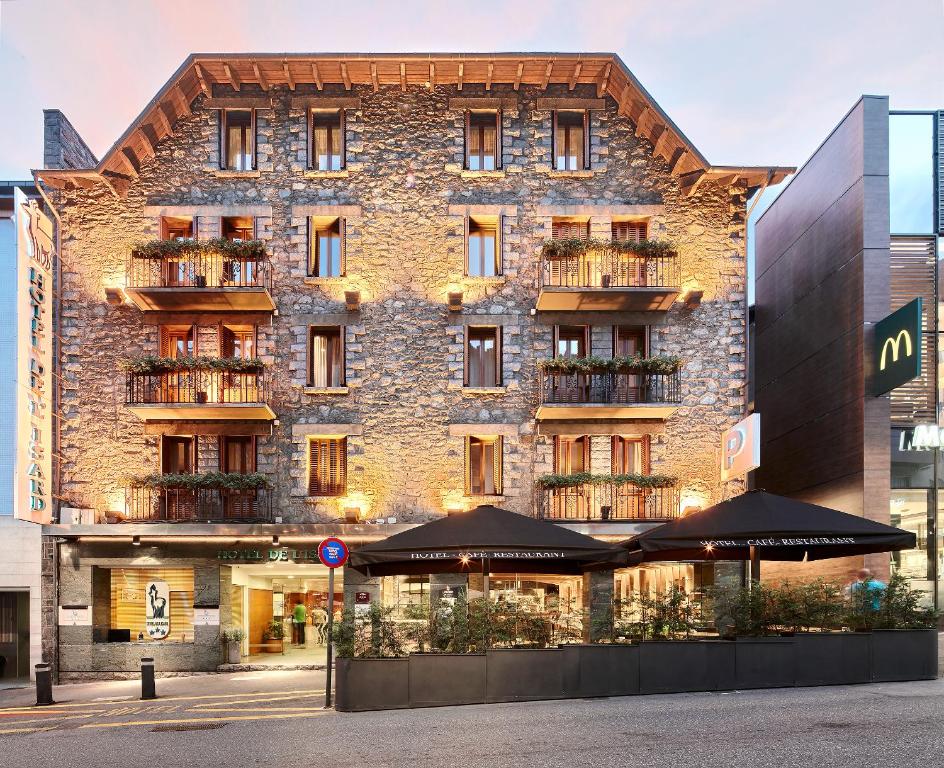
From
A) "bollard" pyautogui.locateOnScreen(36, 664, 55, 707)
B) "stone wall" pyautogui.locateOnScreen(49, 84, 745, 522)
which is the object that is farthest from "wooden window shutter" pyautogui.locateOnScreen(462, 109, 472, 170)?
"bollard" pyautogui.locateOnScreen(36, 664, 55, 707)

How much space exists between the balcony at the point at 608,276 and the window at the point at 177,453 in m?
8.34

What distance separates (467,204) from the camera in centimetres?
2011

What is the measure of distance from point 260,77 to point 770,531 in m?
14.6

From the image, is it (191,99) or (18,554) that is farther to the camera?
(191,99)

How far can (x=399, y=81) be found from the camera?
20.2 metres

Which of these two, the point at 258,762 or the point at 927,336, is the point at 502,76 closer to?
the point at 927,336

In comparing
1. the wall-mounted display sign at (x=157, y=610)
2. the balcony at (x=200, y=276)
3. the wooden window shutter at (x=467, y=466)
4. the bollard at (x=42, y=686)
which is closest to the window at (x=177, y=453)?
the wall-mounted display sign at (x=157, y=610)

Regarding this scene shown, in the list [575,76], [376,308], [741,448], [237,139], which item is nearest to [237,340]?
[376,308]

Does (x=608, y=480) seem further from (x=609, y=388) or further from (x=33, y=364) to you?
(x=33, y=364)

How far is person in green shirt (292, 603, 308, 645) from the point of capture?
20.8 m

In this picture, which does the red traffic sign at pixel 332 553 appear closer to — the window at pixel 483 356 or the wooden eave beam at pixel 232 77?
the window at pixel 483 356

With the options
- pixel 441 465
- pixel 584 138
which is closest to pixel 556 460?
pixel 441 465

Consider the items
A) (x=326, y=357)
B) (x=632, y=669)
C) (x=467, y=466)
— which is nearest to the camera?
(x=632, y=669)

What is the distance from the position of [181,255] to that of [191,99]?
3.85 meters
